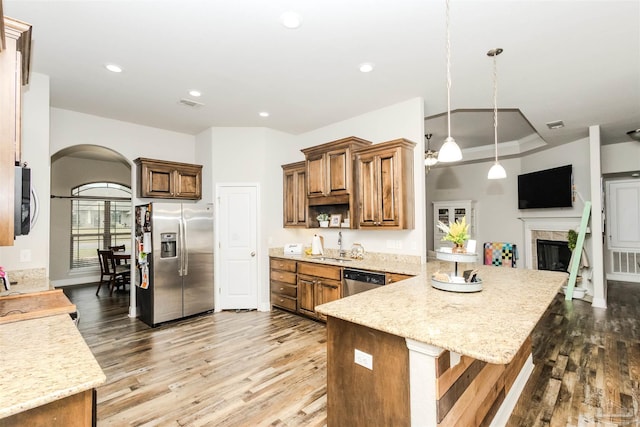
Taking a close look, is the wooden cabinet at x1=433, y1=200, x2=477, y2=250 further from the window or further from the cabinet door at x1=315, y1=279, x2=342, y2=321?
the window

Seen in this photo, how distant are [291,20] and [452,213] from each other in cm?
636

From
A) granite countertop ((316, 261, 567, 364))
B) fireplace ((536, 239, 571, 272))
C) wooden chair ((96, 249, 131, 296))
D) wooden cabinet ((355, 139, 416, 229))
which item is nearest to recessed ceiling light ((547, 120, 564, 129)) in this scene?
fireplace ((536, 239, 571, 272))

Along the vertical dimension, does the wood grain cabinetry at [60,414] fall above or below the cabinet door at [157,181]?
below

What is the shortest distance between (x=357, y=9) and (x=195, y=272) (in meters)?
3.97

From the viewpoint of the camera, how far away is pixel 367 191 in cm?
393

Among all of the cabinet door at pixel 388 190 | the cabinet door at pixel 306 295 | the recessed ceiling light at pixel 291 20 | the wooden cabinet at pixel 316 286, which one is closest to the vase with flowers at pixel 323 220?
the wooden cabinet at pixel 316 286

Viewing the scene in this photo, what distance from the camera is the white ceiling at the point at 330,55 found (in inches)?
87.5

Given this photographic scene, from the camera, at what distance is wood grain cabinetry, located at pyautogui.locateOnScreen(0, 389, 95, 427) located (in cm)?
103

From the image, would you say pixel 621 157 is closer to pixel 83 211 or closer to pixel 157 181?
pixel 157 181

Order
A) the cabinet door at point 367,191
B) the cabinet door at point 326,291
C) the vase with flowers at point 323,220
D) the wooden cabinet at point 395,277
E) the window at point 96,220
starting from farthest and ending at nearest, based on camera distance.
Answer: the window at point 96,220, the vase with flowers at point 323,220, the cabinet door at point 326,291, the cabinet door at point 367,191, the wooden cabinet at point 395,277

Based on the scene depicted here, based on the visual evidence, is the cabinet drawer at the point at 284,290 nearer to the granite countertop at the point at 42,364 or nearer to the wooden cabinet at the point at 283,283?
the wooden cabinet at the point at 283,283

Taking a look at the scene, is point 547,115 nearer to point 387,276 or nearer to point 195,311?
point 387,276

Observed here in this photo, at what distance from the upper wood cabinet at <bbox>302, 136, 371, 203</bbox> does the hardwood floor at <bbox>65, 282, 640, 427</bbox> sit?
183cm

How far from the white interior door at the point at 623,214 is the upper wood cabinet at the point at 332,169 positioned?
20.5 ft
